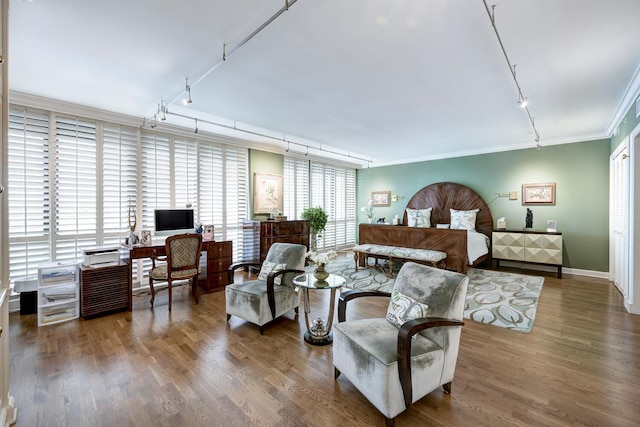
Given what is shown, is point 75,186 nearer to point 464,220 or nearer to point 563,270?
point 464,220

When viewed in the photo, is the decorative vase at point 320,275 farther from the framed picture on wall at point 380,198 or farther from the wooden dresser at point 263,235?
the framed picture on wall at point 380,198

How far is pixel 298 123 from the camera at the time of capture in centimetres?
455

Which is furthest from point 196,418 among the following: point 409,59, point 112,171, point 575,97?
point 575,97

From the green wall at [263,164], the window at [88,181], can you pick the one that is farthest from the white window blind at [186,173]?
the green wall at [263,164]

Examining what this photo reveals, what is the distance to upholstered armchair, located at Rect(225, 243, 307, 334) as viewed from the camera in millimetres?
2939

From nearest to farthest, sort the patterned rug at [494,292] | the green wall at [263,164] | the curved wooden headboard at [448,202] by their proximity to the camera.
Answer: the patterned rug at [494,292]
the green wall at [263,164]
the curved wooden headboard at [448,202]

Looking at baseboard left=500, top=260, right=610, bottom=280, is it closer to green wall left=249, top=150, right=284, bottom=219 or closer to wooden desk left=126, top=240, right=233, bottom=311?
green wall left=249, top=150, right=284, bottom=219

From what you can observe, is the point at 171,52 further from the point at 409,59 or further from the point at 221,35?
the point at 409,59

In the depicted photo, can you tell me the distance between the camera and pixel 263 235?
542 centimetres

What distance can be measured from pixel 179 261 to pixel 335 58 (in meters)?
3.23

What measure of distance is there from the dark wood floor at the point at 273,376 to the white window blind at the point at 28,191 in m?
0.80

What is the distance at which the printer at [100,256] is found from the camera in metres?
3.41

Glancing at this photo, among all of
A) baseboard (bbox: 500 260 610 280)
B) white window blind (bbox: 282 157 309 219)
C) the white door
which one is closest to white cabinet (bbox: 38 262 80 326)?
white window blind (bbox: 282 157 309 219)

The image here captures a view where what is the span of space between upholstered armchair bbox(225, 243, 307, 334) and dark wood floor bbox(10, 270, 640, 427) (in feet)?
0.63
